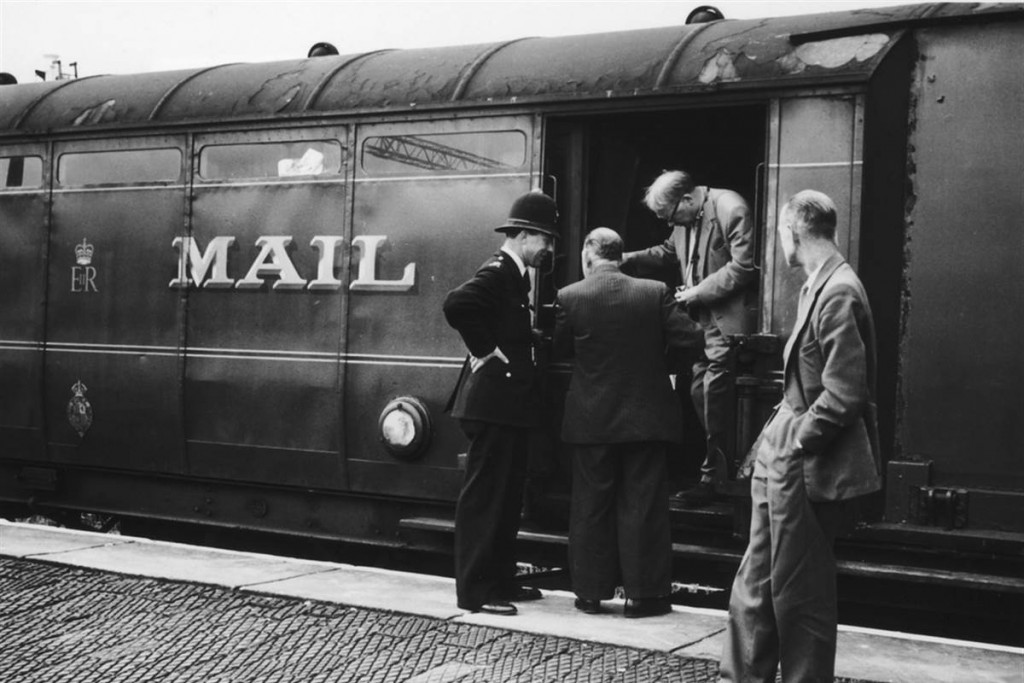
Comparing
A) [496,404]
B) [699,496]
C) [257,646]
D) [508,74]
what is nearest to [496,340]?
[496,404]

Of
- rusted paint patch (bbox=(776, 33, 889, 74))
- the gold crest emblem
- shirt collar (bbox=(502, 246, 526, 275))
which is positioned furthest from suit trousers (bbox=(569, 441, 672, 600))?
the gold crest emblem

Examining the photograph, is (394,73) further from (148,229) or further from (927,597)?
(927,597)

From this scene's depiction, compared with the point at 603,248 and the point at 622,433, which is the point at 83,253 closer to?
the point at 603,248

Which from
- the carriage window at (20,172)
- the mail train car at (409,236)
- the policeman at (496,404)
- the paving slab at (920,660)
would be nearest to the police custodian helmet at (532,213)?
the policeman at (496,404)

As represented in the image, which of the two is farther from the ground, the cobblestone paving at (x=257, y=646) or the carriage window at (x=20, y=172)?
the carriage window at (x=20, y=172)

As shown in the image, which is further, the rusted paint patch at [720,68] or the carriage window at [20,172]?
the carriage window at [20,172]

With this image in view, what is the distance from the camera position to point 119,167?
29.9ft

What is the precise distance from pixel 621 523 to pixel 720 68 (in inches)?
97.1

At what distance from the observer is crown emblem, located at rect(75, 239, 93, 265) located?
9245 mm

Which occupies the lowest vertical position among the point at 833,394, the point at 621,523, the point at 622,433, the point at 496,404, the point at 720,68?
the point at 621,523

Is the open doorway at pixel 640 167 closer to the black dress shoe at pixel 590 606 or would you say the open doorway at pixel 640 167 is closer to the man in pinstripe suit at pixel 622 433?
the man in pinstripe suit at pixel 622 433

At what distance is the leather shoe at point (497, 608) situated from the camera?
627cm

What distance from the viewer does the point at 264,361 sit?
848 centimetres

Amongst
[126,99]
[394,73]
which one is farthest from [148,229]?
[394,73]
